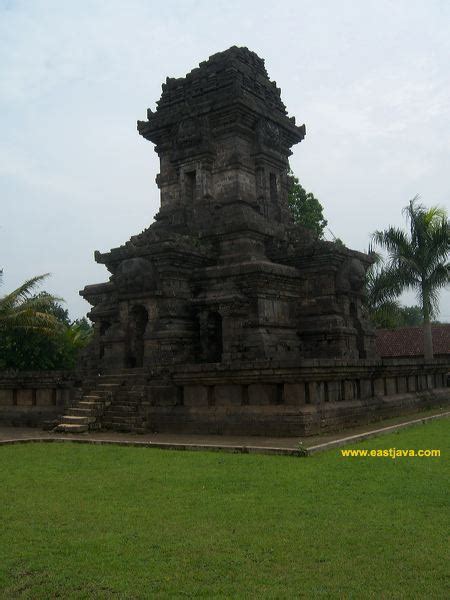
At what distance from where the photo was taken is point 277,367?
42.7 feet

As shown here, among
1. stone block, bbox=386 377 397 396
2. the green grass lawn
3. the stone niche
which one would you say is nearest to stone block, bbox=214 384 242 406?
the stone niche

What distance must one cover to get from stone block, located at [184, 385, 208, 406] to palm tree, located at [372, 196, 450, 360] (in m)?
12.6

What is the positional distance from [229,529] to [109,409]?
9.80 metres

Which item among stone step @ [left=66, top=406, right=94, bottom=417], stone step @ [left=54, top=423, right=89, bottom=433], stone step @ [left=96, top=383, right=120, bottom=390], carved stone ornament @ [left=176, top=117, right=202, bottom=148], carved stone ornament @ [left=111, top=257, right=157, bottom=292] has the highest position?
carved stone ornament @ [left=176, top=117, right=202, bottom=148]

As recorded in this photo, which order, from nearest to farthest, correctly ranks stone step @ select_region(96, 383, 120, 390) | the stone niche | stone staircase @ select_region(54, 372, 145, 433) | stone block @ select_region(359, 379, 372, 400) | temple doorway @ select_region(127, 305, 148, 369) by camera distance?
stone staircase @ select_region(54, 372, 145, 433), stone block @ select_region(359, 379, 372, 400), stone step @ select_region(96, 383, 120, 390), the stone niche, temple doorway @ select_region(127, 305, 148, 369)

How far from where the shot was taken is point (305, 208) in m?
33.8

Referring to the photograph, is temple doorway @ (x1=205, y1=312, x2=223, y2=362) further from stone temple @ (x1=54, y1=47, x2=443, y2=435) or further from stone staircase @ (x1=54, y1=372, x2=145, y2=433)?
stone staircase @ (x1=54, y1=372, x2=145, y2=433)

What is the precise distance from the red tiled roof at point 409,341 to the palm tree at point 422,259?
1006 cm

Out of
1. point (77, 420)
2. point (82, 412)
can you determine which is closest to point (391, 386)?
point (82, 412)

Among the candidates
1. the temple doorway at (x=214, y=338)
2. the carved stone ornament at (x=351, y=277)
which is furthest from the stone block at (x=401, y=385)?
the temple doorway at (x=214, y=338)

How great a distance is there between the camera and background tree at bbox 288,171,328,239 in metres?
33.3

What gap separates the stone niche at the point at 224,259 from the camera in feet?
55.6

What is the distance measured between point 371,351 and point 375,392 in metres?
3.38

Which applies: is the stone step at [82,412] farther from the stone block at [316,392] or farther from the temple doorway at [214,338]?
the stone block at [316,392]
